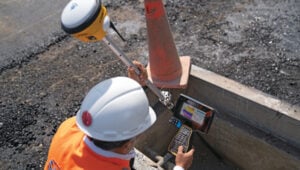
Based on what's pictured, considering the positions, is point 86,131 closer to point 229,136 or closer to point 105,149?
point 105,149

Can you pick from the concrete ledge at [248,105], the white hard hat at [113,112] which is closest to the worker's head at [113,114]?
the white hard hat at [113,112]

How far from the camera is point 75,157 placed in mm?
1975

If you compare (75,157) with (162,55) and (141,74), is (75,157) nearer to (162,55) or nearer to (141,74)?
(141,74)

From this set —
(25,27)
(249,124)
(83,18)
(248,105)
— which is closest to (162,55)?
(248,105)

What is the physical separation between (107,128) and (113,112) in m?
0.09

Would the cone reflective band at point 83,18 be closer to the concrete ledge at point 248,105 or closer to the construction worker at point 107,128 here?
the construction worker at point 107,128

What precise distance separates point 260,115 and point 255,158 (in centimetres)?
47

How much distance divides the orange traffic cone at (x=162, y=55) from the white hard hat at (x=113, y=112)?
1309 millimetres

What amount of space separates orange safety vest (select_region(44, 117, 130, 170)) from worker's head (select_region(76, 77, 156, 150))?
8 centimetres

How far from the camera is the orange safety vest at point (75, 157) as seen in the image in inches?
76.6

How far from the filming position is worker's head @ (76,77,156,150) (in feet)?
6.29

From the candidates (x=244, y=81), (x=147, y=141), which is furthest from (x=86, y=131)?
(x=244, y=81)

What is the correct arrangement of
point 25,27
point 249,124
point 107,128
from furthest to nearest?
1. point 25,27
2. point 249,124
3. point 107,128

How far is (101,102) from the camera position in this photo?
1930 mm
